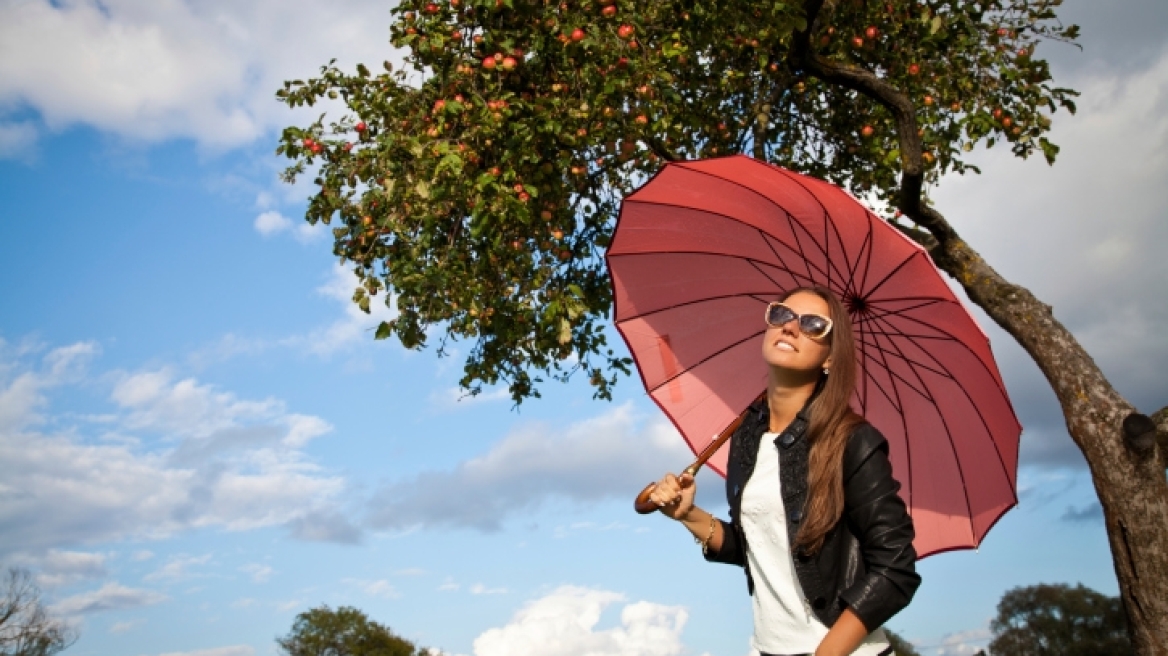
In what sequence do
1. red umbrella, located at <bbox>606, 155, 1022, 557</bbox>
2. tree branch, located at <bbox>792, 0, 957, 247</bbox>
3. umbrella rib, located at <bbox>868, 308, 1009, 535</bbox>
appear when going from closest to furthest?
1. red umbrella, located at <bbox>606, 155, 1022, 557</bbox>
2. umbrella rib, located at <bbox>868, 308, 1009, 535</bbox>
3. tree branch, located at <bbox>792, 0, 957, 247</bbox>

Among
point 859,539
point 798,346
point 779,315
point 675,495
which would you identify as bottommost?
point 859,539

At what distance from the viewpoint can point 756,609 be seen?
142 inches

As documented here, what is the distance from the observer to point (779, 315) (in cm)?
389

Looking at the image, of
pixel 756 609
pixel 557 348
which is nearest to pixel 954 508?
pixel 756 609

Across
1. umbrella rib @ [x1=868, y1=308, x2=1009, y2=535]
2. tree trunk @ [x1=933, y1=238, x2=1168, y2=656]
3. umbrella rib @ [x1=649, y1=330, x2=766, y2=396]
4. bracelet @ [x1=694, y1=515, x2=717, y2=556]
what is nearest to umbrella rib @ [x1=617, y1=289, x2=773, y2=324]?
umbrella rib @ [x1=649, y1=330, x2=766, y2=396]

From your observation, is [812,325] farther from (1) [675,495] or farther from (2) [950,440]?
(2) [950,440]

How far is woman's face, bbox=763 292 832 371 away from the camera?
12.4 ft

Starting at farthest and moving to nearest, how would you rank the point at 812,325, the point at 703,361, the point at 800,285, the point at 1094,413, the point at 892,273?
the point at 1094,413, the point at 703,361, the point at 800,285, the point at 892,273, the point at 812,325

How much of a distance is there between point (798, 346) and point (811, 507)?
71 centimetres

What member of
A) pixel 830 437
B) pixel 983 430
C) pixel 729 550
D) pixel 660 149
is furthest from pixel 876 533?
pixel 660 149

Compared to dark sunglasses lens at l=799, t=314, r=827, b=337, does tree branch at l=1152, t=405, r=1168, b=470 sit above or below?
above

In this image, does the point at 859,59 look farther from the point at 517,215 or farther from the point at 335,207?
the point at 335,207

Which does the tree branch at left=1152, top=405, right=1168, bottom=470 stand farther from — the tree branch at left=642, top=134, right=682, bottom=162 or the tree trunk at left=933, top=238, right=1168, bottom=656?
the tree branch at left=642, top=134, right=682, bottom=162

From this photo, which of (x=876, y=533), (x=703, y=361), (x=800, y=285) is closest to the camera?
(x=876, y=533)
